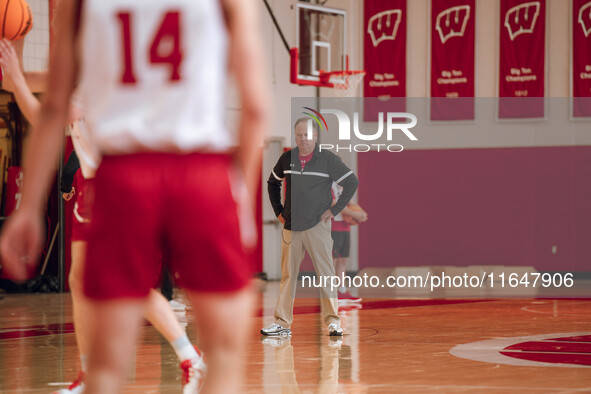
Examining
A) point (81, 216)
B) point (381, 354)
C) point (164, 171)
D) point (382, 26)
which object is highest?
point (382, 26)

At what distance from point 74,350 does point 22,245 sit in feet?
17.8

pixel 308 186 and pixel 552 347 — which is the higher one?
pixel 308 186

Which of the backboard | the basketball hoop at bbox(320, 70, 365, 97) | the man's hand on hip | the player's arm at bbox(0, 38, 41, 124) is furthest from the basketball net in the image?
the player's arm at bbox(0, 38, 41, 124)

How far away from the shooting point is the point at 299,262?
321 inches

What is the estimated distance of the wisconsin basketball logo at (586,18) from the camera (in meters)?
18.9

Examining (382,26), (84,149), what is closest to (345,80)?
(382,26)

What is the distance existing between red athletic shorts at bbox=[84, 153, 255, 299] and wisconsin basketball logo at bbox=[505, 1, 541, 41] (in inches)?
717

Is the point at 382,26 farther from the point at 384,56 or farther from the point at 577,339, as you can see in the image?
the point at 577,339

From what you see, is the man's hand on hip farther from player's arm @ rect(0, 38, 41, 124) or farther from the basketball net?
the basketball net

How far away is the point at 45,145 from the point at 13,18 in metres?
6.90

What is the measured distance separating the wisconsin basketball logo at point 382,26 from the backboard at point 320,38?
374 cm

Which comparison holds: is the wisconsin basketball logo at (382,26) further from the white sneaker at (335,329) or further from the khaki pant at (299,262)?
the white sneaker at (335,329)

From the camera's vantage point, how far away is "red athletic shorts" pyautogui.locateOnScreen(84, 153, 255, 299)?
2.03 meters

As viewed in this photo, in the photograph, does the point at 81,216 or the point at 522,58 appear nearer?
the point at 81,216
